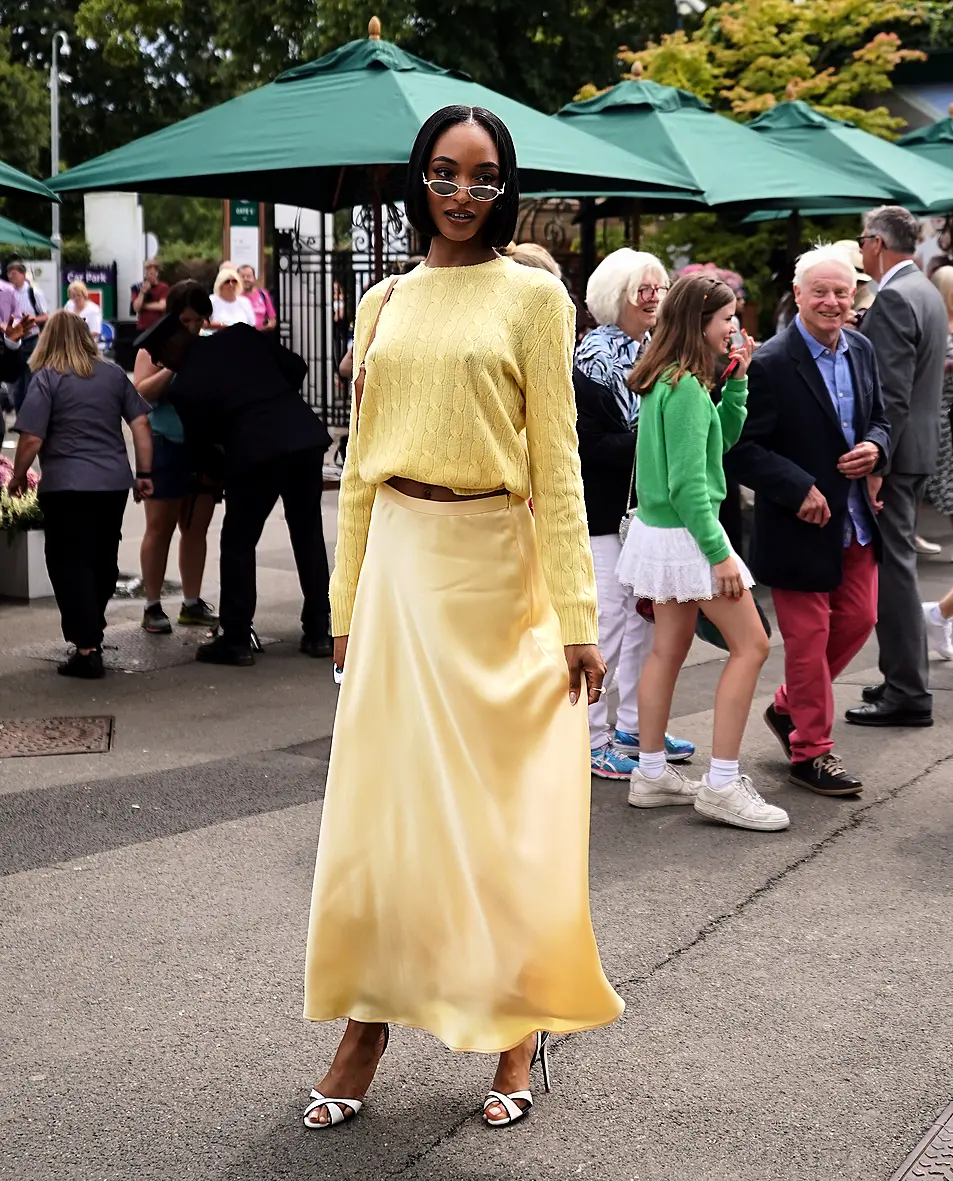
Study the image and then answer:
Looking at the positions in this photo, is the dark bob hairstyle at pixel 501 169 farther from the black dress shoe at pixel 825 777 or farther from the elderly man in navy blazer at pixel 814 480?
the black dress shoe at pixel 825 777

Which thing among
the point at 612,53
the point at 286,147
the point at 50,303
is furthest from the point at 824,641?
the point at 50,303

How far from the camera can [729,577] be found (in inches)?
224

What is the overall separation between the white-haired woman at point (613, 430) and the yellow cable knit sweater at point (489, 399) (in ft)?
9.43

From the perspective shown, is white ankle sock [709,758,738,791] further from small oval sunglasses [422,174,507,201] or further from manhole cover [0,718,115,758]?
small oval sunglasses [422,174,507,201]

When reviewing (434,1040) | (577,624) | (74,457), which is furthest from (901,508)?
(577,624)

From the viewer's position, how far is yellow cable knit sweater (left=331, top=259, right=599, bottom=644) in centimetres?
331

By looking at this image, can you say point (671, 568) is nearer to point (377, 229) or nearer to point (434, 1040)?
point (434, 1040)

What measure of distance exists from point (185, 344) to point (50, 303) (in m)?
30.4

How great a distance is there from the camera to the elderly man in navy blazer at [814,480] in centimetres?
612

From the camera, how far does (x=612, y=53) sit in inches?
1119

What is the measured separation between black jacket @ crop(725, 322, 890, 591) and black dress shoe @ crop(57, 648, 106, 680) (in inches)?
141

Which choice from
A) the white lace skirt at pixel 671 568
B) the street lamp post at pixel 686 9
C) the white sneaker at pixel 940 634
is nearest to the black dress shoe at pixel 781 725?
the white lace skirt at pixel 671 568

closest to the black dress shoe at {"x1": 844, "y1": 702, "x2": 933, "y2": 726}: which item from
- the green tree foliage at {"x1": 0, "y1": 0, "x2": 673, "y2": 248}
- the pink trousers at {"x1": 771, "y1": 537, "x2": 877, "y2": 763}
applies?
the pink trousers at {"x1": 771, "y1": 537, "x2": 877, "y2": 763}

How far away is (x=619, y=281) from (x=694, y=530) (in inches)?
47.5
